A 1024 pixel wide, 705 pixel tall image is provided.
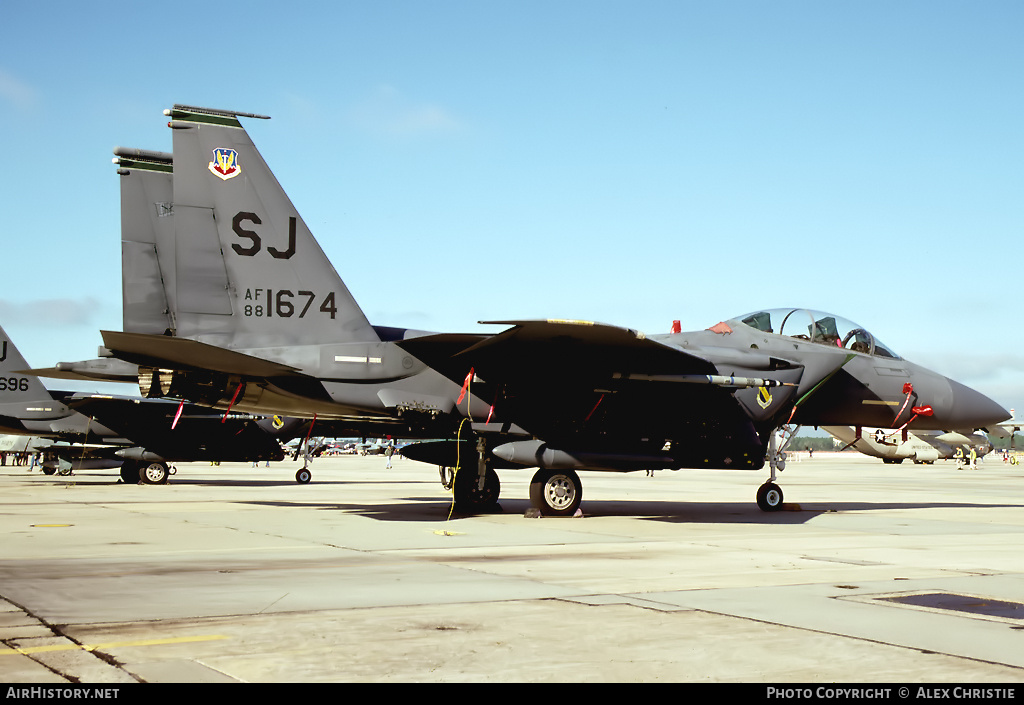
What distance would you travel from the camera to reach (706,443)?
1520 cm

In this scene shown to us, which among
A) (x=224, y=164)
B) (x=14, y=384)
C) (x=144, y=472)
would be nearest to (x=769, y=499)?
(x=224, y=164)

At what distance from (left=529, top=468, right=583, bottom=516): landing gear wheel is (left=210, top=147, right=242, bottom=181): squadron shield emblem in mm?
6669

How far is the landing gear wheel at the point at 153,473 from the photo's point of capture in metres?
29.6

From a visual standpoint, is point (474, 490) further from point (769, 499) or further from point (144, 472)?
point (144, 472)

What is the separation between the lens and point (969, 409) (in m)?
17.8

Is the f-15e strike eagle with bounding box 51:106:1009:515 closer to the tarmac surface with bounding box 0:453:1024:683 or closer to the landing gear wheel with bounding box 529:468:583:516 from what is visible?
the landing gear wheel with bounding box 529:468:583:516

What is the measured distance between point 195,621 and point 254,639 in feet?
2.62

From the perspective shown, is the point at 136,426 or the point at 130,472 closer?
the point at 136,426

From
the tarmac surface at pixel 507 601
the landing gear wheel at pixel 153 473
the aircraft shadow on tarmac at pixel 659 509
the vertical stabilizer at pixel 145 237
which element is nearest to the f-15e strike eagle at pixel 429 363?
the vertical stabilizer at pixel 145 237

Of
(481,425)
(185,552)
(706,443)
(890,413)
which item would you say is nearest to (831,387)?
(890,413)

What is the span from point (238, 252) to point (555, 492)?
632cm

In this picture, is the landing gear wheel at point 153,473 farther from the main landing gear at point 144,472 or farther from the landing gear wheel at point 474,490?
the landing gear wheel at point 474,490

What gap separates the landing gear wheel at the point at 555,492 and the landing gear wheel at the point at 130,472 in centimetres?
1954
